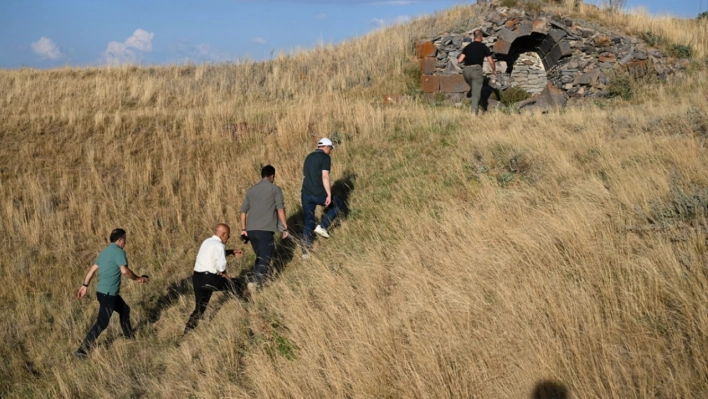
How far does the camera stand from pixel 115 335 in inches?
286

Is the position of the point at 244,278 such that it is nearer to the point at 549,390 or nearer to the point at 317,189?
the point at 317,189

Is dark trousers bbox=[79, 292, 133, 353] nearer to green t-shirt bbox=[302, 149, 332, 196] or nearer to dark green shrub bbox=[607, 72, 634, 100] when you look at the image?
green t-shirt bbox=[302, 149, 332, 196]

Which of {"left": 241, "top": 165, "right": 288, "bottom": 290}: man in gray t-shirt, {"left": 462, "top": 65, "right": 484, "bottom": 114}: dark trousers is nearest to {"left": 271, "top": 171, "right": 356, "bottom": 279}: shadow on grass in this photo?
{"left": 241, "top": 165, "right": 288, "bottom": 290}: man in gray t-shirt

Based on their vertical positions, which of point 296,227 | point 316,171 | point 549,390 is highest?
point 316,171

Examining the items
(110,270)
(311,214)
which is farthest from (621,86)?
(110,270)

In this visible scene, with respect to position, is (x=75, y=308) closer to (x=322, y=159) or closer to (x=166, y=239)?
(x=166, y=239)

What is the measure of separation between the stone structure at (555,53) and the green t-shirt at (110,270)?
1089 cm

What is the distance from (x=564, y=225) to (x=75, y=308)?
6.52 m

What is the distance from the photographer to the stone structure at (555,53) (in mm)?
15625

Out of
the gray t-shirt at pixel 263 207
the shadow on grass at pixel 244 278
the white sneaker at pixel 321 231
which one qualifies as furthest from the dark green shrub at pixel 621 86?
the gray t-shirt at pixel 263 207

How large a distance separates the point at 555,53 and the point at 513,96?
1781mm

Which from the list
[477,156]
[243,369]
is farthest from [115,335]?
[477,156]

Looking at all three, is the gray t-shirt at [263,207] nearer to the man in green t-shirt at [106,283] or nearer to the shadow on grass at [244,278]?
the shadow on grass at [244,278]

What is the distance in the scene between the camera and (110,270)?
675cm
